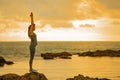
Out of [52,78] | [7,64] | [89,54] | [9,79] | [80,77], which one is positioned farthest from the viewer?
[89,54]

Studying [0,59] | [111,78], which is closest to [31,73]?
[111,78]

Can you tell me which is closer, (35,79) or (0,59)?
(35,79)

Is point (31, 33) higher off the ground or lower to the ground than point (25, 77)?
higher

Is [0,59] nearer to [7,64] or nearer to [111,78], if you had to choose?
[7,64]

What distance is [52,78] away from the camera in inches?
1599

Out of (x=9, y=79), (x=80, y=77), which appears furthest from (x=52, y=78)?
(x=9, y=79)

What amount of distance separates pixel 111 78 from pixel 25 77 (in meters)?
19.0

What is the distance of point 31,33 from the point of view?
23.9 metres

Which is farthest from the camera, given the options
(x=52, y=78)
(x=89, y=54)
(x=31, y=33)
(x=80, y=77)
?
(x=89, y=54)

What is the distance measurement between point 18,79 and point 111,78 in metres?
18.4

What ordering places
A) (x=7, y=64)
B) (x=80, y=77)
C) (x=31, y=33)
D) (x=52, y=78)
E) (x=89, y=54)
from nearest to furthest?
1. (x=31, y=33)
2. (x=80, y=77)
3. (x=52, y=78)
4. (x=7, y=64)
5. (x=89, y=54)

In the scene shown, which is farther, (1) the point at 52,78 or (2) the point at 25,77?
(1) the point at 52,78

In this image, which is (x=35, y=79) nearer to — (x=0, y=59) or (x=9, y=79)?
(x=9, y=79)

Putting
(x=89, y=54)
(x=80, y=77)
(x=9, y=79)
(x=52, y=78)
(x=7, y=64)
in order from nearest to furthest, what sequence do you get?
(x=9, y=79) < (x=80, y=77) < (x=52, y=78) < (x=7, y=64) < (x=89, y=54)
